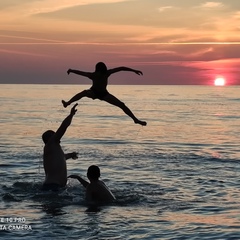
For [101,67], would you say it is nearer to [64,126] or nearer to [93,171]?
[64,126]

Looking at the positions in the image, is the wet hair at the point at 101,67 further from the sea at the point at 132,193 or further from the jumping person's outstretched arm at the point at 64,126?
the sea at the point at 132,193

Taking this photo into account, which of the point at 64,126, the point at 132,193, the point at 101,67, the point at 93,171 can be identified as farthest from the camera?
the point at 132,193

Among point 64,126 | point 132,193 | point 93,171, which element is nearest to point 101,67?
point 64,126

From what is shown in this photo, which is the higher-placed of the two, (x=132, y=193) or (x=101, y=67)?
(x=101, y=67)

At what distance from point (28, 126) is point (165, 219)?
29.7m

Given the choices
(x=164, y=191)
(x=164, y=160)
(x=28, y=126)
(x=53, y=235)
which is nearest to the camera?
(x=53, y=235)

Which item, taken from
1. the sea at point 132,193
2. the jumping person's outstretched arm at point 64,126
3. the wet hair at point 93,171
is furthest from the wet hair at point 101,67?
the sea at point 132,193

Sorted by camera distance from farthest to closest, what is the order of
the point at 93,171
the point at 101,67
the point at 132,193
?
the point at 132,193
the point at 93,171
the point at 101,67

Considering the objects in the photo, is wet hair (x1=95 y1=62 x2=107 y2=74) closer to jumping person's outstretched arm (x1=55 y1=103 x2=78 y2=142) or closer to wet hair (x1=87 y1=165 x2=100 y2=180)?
jumping person's outstretched arm (x1=55 y1=103 x2=78 y2=142)

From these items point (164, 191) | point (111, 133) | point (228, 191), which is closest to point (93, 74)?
point (164, 191)

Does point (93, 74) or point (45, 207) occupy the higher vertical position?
point (93, 74)

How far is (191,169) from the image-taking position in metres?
22.0

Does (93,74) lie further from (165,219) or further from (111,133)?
(111,133)

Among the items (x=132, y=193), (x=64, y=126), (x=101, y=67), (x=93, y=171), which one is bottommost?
(x=132, y=193)
